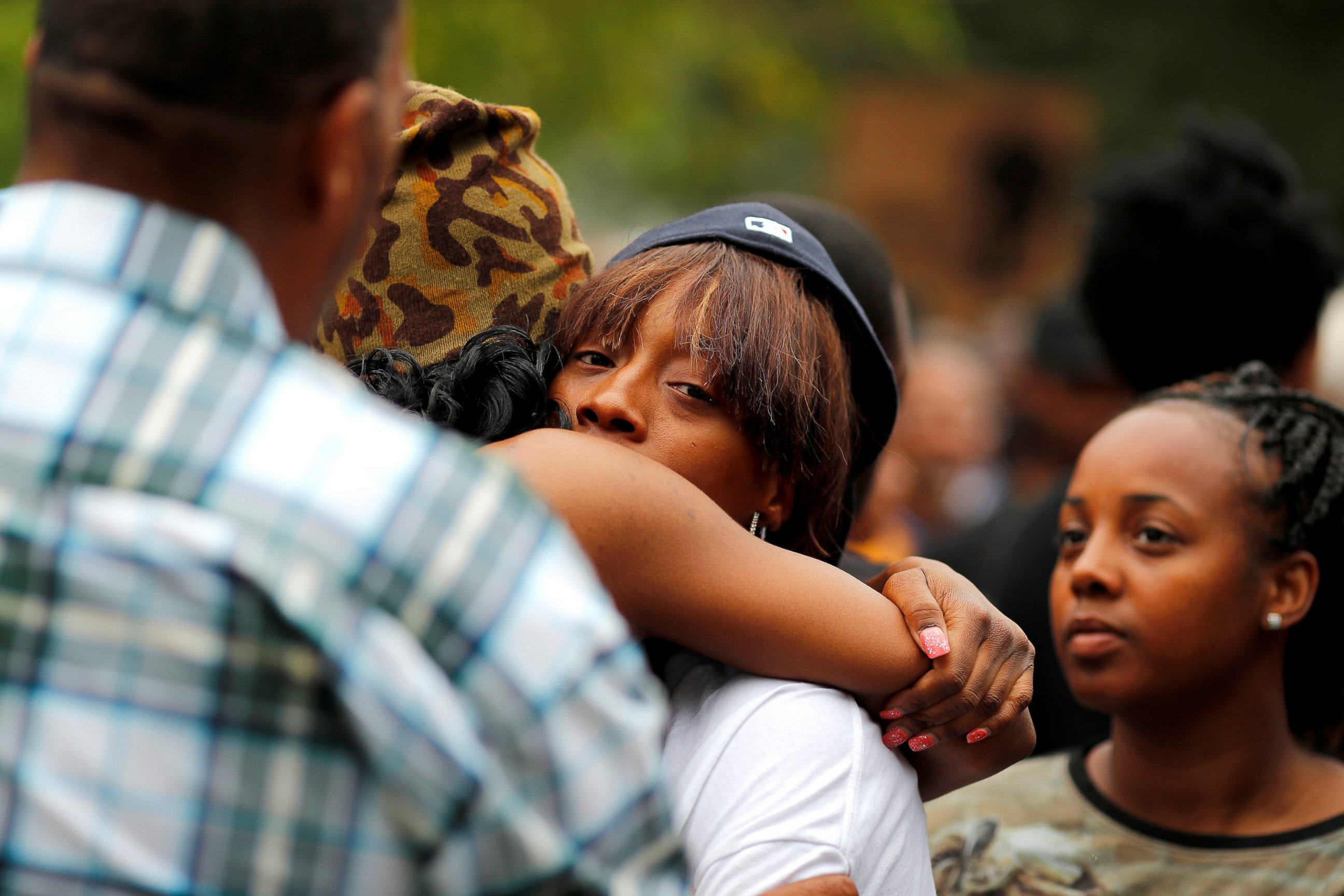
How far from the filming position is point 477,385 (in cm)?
190

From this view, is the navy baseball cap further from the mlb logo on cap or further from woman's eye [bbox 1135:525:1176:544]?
woman's eye [bbox 1135:525:1176:544]

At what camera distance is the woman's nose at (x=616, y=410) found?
193cm

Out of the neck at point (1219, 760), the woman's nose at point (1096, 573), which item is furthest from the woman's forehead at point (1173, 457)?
the neck at point (1219, 760)

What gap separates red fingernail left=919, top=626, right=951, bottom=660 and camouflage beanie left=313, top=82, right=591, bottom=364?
81 centimetres

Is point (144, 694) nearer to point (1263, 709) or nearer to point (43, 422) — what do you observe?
point (43, 422)

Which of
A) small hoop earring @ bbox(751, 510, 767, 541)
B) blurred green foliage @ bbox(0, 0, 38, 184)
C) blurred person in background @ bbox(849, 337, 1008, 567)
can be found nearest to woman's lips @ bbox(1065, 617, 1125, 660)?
small hoop earring @ bbox(751, 510, 767, 541)

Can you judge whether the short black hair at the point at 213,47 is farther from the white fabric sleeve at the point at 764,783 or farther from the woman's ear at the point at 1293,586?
the woman's ear at the point at 1293,586

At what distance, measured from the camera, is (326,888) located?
1128mm

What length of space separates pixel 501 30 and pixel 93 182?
6.68m

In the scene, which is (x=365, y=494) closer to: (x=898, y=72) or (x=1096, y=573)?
(x=1096, y=573)

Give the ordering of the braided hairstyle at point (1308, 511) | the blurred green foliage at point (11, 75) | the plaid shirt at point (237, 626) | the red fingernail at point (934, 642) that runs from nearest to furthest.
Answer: the plaid shirt at point (237, 626) → the red fingernail at point (934, 642) → the braided hairstyle at point (1308, 511) → the blurred green foliage at point (11, 75)

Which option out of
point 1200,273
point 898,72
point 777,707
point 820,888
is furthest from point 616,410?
point 898,72

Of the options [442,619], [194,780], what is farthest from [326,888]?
[442,619]

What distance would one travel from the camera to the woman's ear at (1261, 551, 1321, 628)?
8.89 ft
